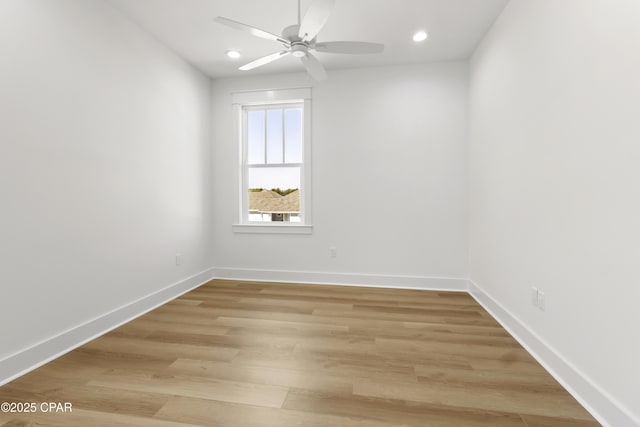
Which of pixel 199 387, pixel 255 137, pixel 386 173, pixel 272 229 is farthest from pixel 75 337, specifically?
pixel 386 173

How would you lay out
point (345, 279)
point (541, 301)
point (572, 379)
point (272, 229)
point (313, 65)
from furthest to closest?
point (272, 229) < point (345, 279) < point (313, 65) < point (541, 301) < point (572, 379)

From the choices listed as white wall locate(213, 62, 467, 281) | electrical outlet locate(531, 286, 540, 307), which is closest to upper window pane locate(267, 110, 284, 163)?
white wall locate(213, 62, 467, 281)

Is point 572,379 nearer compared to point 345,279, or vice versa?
point 572,379

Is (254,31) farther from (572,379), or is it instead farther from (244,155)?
(572,379)

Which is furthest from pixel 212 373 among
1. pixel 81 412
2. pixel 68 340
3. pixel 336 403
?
pixel 68 340

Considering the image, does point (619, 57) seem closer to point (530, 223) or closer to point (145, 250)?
point (530, 223)

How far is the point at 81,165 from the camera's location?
217 centimetres

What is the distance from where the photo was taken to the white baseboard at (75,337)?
1.73 metres

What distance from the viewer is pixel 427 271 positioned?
3.59 m

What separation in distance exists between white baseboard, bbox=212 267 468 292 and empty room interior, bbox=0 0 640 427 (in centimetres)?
3

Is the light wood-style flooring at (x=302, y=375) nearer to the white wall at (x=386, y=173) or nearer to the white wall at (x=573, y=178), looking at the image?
the white wall at (x=573, y=178)

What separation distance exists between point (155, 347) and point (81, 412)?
0.67 metres

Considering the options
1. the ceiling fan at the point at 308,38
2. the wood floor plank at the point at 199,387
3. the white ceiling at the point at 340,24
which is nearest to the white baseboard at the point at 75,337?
the wood floor plank at the point at 199,387

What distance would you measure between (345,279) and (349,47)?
2571 millimetres
